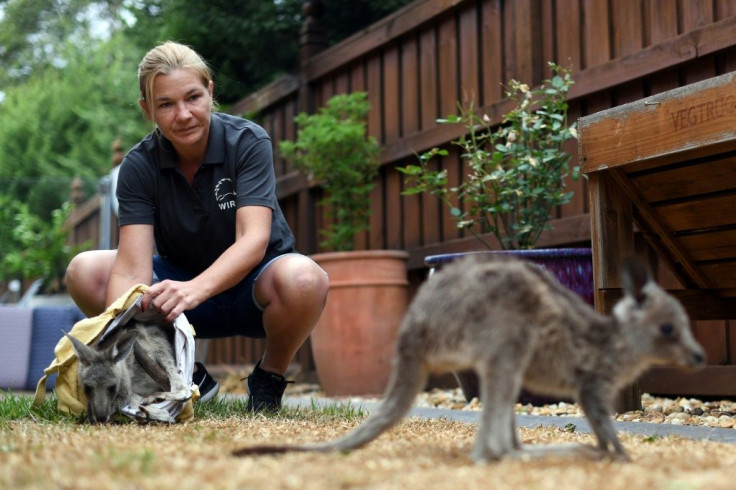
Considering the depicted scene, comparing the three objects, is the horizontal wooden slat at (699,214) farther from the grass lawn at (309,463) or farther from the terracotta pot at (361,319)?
the terracotta pot at (361,319)

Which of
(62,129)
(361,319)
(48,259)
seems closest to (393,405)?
(361,319)

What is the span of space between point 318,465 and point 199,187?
2.41m

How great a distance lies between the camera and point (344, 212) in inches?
287

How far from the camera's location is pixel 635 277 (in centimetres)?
257

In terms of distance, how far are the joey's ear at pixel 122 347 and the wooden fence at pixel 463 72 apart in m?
2.75

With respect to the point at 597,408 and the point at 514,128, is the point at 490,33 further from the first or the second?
the point at 597,408

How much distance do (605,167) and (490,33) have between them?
8.40 feet

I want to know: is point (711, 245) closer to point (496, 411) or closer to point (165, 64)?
point (496, 411)

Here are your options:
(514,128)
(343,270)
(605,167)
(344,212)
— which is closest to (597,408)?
(605,167)

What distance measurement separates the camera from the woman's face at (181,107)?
4.35 meters

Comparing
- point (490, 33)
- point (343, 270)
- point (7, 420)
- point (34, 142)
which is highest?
point (34, 142)

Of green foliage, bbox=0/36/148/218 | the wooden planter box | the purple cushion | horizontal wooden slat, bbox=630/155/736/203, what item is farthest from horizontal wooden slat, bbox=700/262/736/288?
green foliage, bbox=0/36/148/218

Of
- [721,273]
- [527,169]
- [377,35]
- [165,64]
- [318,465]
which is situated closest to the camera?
[318,465]

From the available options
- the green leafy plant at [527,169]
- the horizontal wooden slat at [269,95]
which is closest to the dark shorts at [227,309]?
the green leafy plant at [527,169]
